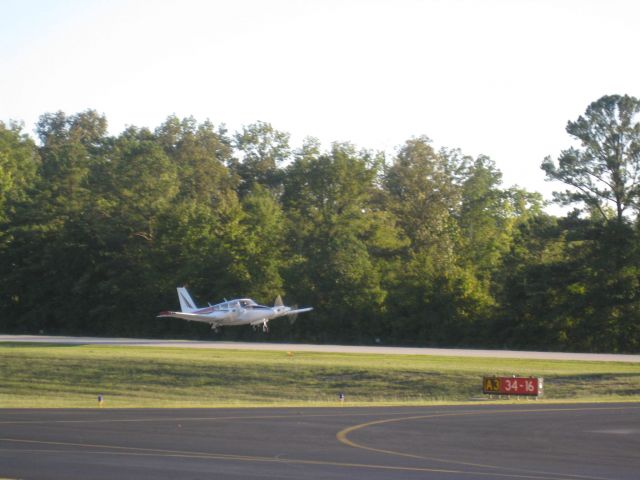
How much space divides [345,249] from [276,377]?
3400cm

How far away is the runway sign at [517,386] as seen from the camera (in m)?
31.5

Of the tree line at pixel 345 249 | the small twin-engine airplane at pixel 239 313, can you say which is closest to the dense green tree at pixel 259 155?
the tree line at pixel 345 249

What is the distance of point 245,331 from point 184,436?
1953 inches

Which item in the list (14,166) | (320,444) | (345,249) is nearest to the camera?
(320,444)

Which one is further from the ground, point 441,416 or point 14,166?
point 14,166

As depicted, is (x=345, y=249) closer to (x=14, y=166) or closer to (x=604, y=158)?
(x=604, y=158)

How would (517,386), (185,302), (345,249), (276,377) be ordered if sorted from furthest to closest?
1. (345,249)
2. (185,302)
3. (276,377)
4. (517,386)

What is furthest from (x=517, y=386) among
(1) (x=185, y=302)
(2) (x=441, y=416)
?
(1) (x=185, y=302)

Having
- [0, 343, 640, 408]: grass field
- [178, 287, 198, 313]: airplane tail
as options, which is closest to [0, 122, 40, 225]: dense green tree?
[178, 287, 198, 313]: airplane tail

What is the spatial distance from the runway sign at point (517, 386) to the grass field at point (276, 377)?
3.31 feet

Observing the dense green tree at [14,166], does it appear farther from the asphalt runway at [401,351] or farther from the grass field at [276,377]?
the grass field at [276,377]

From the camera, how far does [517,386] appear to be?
31656mm

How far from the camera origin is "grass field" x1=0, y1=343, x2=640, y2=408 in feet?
116

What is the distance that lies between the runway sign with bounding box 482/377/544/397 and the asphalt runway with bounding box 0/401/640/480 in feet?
19.0
